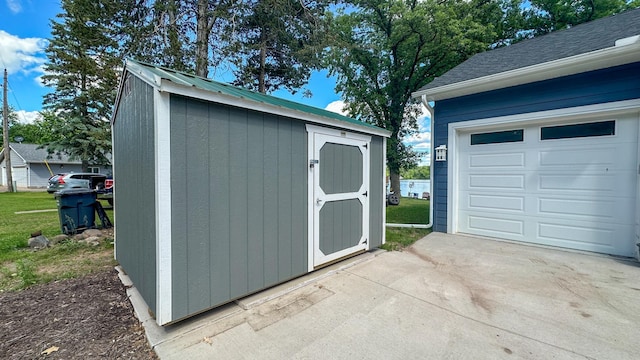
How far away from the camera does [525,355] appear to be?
1.70 m

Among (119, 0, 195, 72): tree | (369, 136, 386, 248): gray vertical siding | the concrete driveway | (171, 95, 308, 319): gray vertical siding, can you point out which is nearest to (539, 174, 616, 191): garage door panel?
the concrete driveway

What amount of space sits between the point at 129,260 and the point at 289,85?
8.87 m

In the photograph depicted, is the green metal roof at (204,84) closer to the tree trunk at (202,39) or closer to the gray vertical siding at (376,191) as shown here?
the gray vertical siding at (376,191)

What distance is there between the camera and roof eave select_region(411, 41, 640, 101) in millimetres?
3324

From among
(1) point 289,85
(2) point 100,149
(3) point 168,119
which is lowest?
(3) point 168,119

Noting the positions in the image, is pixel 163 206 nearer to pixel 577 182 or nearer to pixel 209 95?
pixel 209 95

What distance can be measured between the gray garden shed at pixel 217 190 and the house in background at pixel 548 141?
2775mm

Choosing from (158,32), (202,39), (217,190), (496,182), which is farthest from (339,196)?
(158,32)

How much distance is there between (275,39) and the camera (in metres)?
8.45

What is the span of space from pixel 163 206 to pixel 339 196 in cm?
206

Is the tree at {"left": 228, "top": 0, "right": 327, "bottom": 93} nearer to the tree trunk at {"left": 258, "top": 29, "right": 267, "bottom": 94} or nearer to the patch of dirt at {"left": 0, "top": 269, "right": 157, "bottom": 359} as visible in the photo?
the tree trunk at {"left": 258, "top": 29, "right": 267, "bottom": 94}

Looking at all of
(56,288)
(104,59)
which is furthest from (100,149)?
(56,288)

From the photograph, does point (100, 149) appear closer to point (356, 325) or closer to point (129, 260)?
point (129, 260)

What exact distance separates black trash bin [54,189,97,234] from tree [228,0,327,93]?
5142mm
